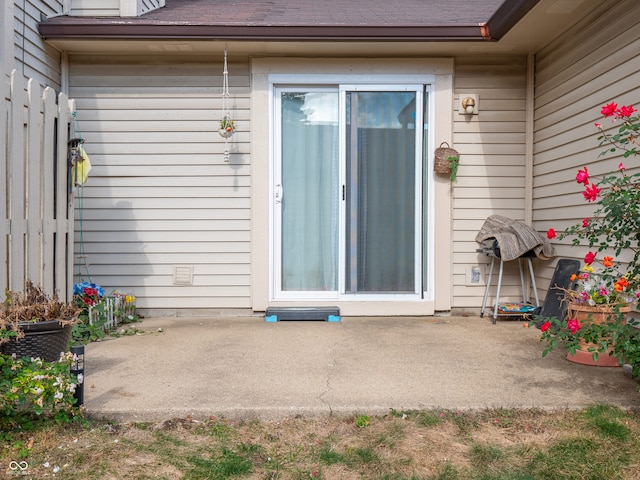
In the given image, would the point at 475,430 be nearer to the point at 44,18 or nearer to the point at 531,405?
the point at 531,405

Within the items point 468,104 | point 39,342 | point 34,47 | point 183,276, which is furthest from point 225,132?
Answer: point 39,342

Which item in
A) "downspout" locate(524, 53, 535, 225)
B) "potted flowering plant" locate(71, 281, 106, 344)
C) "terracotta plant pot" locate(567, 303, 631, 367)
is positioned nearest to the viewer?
"terracotta plant pot" locate(567, 303, 631, 367)

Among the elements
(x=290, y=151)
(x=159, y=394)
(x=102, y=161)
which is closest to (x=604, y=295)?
(x=159, y=394)

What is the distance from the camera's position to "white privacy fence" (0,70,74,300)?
3.23 meters

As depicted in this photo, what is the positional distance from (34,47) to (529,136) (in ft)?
13.7

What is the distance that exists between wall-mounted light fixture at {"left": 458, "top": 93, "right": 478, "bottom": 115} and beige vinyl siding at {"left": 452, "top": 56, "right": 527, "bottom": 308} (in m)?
0.04

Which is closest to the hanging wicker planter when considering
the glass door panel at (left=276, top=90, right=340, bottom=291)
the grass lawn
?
the glass door panel at (left=276, top=90, right=340, bottom=291)

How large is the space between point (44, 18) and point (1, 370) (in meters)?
3.26

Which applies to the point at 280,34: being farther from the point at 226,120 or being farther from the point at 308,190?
the point at 308,190

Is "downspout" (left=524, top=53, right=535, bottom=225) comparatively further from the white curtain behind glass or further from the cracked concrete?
the white curtain behind glass

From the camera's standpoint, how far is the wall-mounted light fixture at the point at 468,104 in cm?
481

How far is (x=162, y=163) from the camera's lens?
4.85 meters

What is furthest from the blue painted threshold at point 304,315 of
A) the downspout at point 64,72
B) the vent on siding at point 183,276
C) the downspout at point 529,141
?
the downspout at point 64,72

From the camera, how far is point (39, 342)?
A: 2.53 m
